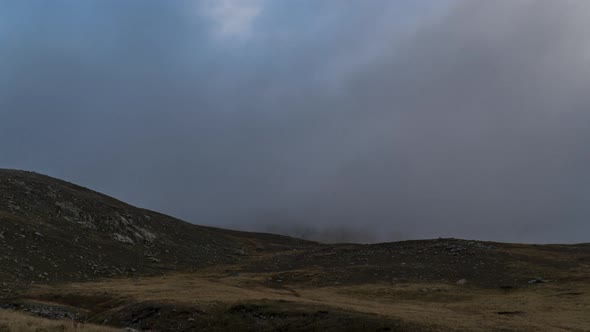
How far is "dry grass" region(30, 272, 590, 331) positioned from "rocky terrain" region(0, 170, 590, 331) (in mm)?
154

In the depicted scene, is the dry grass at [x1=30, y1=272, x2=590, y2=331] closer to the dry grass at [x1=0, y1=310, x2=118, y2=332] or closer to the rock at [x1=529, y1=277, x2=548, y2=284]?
the rock at [x1=529, y1=277, x2=548, y2=284]

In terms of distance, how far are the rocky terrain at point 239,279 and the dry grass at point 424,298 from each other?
15 centimetres

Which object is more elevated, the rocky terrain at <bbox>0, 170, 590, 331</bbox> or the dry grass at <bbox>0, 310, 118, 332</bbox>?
the rocky terrain at <bbox>0, 170, 590, 331</bbox>

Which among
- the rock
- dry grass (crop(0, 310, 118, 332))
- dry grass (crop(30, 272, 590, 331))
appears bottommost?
dry grass (crop(0, 310, 118, 332))

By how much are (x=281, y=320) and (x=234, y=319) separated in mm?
4043

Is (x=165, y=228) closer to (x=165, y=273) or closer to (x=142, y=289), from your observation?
(x=165, y=273)

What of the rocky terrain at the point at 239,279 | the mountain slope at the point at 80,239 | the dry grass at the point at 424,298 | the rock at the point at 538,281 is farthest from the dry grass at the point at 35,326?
the rock at the point at 538,281

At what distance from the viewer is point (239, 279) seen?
72.5 metres

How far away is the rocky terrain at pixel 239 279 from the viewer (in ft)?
128

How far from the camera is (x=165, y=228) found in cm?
11219

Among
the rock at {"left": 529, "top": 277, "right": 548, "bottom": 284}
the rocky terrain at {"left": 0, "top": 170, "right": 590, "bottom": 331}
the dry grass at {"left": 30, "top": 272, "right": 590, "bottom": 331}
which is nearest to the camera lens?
the dry grass at {"left": 30, "top": 272, "right": 590, "bottom": 331}

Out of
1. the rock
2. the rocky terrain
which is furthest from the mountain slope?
the rock

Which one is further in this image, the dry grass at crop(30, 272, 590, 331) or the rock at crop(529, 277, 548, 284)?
the rock at crop(529, 277, 548, 284)

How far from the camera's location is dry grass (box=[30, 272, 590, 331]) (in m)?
38.8
